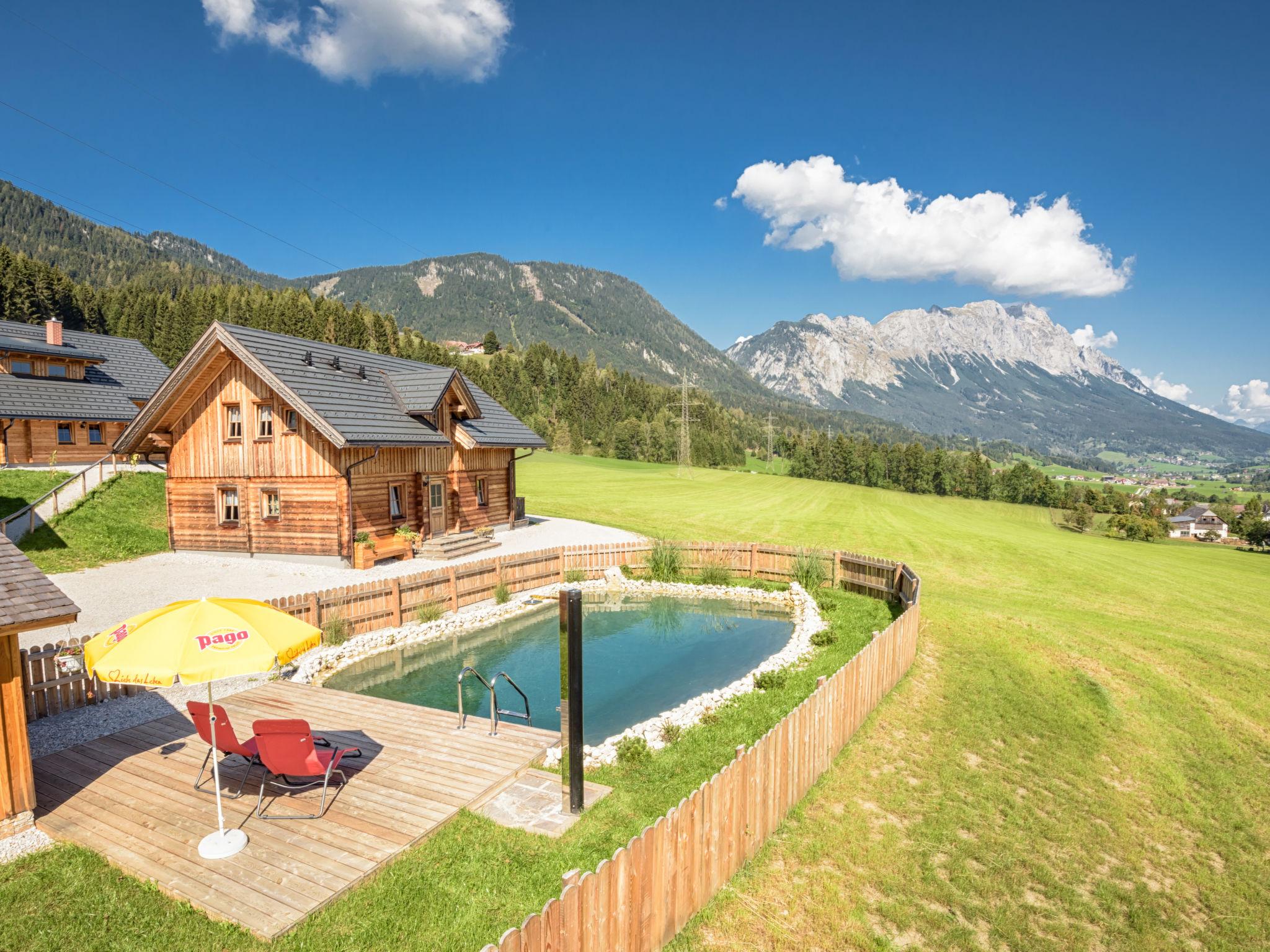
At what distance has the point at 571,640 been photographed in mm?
7023

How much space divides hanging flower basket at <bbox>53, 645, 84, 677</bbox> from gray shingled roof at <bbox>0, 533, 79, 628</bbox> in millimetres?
4208

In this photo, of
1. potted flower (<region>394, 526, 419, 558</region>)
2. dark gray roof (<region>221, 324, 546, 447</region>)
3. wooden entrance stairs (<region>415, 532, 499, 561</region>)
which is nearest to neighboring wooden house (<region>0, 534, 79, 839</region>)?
dark gray roof (<region>221, 324, 546, 447</region>)

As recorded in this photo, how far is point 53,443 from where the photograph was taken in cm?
3272

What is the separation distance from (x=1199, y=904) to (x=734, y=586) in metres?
15.9

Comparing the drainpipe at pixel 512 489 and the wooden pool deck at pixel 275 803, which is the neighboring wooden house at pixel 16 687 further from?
the drainpipe at pixel 512 489

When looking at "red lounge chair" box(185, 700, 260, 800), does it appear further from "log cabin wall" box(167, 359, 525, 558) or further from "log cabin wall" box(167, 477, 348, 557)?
"log cabin wall" box(167, 477, 348, 557)

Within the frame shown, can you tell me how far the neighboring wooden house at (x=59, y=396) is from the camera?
104 ft

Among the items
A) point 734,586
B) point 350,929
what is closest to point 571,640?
point 350,929

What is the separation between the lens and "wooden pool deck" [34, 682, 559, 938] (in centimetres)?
595

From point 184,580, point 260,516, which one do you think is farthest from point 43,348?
point 184,580

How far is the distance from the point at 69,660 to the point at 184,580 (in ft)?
29.6

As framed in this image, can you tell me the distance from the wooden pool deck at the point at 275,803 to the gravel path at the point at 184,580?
7108mm

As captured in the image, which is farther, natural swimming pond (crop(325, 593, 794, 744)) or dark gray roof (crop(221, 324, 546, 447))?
dark gray roof (crop(221, 324, 546, 447))

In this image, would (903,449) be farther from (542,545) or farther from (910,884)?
(910,884)
